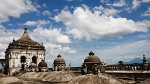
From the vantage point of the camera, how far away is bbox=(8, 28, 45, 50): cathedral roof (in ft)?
251

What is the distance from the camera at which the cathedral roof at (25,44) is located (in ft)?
251

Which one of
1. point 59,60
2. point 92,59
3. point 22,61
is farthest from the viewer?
point 22,61

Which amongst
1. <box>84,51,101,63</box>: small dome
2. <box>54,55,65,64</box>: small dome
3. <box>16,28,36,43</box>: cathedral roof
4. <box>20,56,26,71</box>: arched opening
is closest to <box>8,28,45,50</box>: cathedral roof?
<box>16,28,36,43</box>: cathedral roof

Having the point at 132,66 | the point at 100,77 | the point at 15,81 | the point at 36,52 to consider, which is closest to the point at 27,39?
the point at 36,52

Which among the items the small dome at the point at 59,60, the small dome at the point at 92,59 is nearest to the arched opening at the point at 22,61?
the small dome at the point at 59,60

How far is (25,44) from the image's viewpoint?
257 feet

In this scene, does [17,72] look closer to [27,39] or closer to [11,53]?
[11,53]

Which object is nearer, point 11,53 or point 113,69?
point 113,69

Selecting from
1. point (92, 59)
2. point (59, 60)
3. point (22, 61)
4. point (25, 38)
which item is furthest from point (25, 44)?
point (92, 59)

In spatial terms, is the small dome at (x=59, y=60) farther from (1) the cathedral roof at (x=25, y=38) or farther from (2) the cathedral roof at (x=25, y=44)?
(1) the cathedral roof at (x=25, y=38)

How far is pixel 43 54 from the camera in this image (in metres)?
81.5

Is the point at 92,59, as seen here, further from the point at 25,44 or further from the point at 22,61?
the point at 22,61

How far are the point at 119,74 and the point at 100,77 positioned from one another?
1319 centimetres

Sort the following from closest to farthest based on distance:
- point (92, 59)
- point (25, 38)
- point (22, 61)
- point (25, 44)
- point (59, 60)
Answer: point (92, 59)
point (59, 60)
point (25, 44)
point (22, 61)
point (25, 38)
